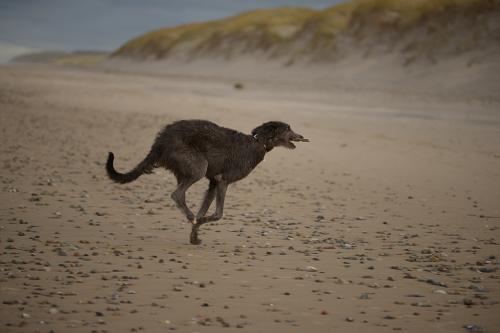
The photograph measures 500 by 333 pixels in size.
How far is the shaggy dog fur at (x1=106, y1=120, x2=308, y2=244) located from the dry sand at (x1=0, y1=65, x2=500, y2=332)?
62 centimetres

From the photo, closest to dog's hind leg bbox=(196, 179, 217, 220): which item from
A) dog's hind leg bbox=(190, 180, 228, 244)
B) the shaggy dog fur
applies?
the shaggy dog fur

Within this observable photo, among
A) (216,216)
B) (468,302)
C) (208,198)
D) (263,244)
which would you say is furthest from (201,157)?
(468,302)

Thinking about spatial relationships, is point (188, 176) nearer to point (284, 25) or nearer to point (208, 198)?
point (208, 198)

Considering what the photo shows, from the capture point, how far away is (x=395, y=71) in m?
77.6

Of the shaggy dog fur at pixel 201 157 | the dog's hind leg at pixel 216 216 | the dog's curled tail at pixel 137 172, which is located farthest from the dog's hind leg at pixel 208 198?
the dog's curled tail at pixel 137 172

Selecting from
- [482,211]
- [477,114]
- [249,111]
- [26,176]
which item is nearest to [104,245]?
[26,176]

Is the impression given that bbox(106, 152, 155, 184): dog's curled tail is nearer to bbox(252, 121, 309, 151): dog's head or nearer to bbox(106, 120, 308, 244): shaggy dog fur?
bbox(106, 120, 308, 244): shaggy dog fur

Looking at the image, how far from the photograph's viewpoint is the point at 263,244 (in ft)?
33.2

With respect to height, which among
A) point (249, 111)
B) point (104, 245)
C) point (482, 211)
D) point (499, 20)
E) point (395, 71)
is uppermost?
point (499, 20)

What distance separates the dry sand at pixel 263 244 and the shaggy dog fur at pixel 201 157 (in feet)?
2.02

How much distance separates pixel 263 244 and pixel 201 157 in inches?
54.9

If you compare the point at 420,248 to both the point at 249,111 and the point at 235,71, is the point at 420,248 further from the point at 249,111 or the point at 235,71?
the point at 235,71

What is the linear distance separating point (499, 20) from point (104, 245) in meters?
72.3

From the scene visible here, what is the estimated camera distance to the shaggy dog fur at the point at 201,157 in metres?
10.0
